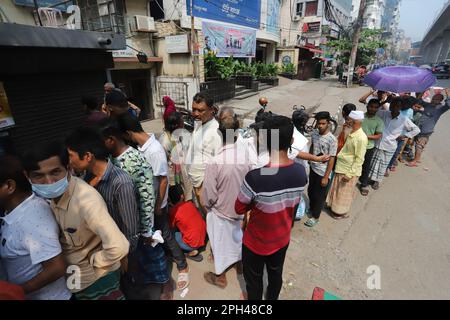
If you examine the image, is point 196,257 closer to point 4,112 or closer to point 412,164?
point 4,112

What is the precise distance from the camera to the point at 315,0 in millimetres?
30750

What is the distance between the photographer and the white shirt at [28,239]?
1282 millimetres

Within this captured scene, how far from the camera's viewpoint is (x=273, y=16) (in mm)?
16953

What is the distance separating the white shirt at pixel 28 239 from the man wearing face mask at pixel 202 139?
1.66 meters

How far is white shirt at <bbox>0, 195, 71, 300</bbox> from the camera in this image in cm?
128

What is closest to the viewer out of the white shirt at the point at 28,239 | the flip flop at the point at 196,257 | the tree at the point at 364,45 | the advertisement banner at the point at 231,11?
Answer: the white shirt at the point at 28,239

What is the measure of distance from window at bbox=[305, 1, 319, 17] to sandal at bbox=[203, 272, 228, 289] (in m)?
37.4

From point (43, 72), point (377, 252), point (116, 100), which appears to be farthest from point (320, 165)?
point (43, 72)

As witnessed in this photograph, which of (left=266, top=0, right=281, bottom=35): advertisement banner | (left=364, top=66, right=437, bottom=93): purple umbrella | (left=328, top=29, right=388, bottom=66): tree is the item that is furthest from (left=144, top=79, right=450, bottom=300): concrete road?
(left=328, top=29, right=388, bottom=66): tree

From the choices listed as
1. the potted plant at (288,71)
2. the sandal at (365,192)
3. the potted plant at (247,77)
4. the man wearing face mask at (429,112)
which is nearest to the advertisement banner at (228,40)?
the potted plant at (247,77)

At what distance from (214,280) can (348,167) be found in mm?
2391

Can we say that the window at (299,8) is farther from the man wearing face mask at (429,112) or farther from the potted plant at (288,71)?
the man wearing face mask at (429,112)

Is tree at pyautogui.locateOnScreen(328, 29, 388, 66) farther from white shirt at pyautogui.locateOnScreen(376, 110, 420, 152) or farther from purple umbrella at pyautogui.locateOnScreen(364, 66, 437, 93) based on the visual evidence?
white shirt at pyautogui.locateOnScreen(376, 110, 420, 152)
